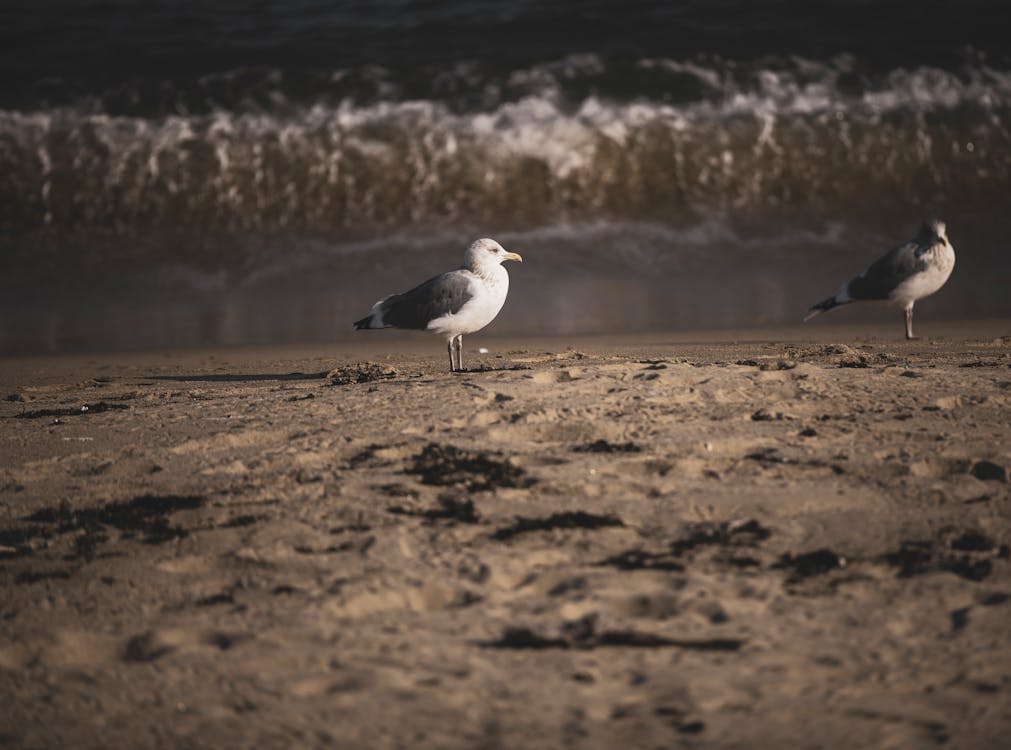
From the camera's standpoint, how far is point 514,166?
41.1ft

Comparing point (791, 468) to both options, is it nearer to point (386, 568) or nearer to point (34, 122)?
point (386, 568)

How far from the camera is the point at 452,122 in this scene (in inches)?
517

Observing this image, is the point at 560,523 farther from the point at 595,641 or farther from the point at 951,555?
the point at 951,555

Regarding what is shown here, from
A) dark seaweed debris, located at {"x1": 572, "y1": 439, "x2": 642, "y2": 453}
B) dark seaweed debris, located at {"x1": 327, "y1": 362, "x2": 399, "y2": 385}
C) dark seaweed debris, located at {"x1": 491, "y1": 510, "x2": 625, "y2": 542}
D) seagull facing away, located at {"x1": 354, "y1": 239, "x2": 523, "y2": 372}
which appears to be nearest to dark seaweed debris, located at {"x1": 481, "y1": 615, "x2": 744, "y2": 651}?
dark seaweed debris, located at {"x1": 491, "y1": 510, "x2": 625, "y2": 542}

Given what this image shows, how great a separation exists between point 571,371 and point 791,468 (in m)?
1.65

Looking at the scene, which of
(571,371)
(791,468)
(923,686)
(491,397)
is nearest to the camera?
(923,686)

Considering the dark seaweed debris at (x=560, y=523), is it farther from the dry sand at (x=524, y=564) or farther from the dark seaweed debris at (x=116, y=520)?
the dark seaweed debris at (x=116, y=520)

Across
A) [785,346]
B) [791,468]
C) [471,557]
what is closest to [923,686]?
[471,557]

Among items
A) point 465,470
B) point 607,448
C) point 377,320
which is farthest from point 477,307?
point 465,470

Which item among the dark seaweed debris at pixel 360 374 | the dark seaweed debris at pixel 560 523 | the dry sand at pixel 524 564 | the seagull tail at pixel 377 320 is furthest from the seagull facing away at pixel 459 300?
the dark seaweed debris at pixel 560 523

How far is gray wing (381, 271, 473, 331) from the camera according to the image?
6559 millimetres

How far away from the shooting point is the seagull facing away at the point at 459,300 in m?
6.56

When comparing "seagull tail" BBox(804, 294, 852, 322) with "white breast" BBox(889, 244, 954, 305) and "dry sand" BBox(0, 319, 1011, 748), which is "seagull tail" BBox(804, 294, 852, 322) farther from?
"dry sand" BBox(0, 319, 1011, 748)

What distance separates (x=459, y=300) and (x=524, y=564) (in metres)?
3.66
